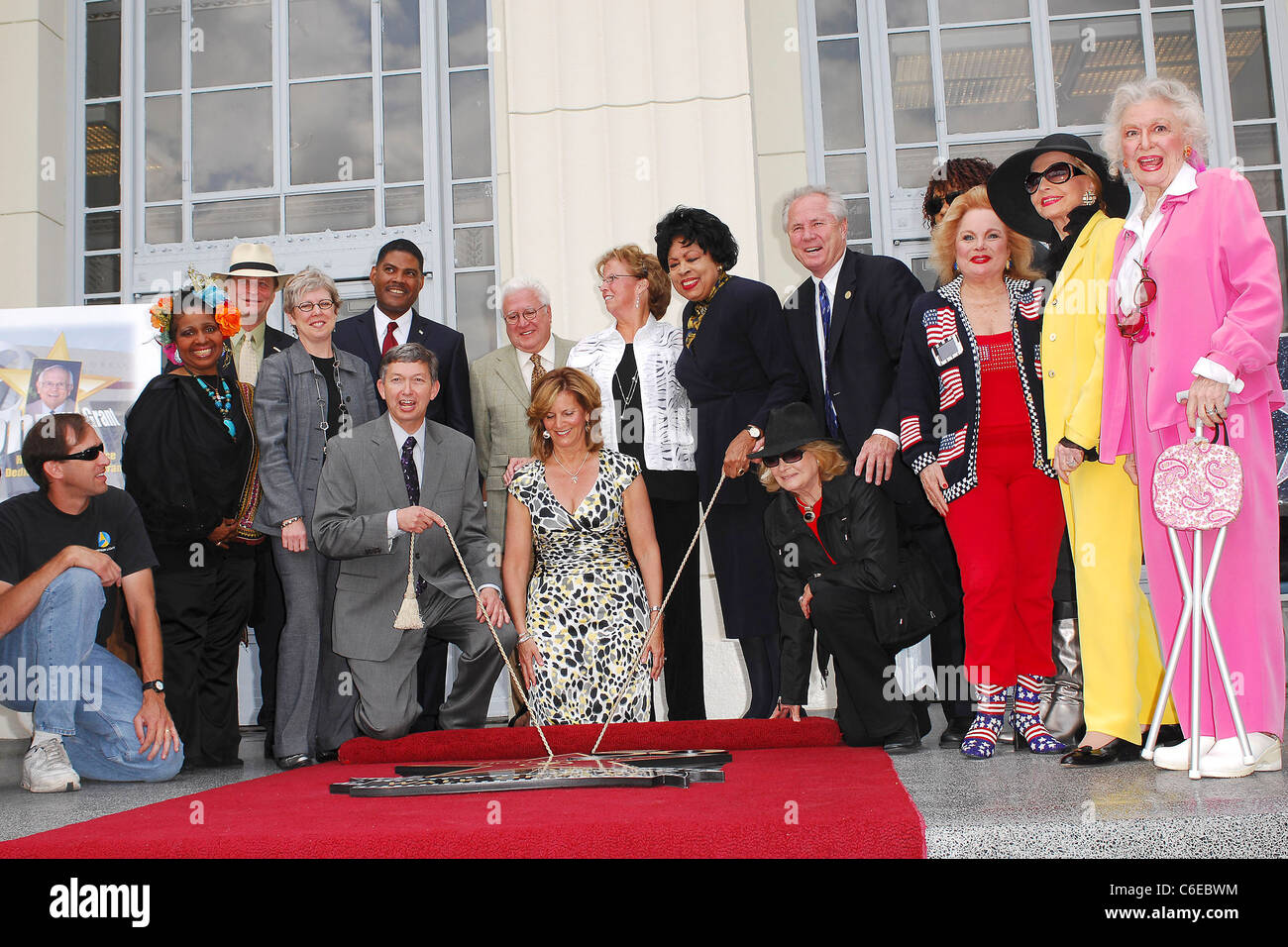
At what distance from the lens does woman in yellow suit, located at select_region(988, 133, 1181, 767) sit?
3.04 m

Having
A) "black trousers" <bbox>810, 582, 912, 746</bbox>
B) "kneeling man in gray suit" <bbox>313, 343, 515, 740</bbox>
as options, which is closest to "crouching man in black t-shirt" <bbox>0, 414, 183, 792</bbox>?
"kneeling man in gray suit" <bbox>313, 343, 515, 740</bbox>

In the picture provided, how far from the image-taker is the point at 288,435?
4.31 meters

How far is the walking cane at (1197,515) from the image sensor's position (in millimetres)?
2680

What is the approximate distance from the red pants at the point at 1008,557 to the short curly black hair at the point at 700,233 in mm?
1258

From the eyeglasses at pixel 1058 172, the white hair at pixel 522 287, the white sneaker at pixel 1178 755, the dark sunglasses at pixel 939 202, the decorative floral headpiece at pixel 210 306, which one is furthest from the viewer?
the white hair at pixel 522 287

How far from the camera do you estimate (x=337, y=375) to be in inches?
175

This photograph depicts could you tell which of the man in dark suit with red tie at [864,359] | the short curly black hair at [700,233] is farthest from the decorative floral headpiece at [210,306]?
the man in dark suit with red tie at [864,359]

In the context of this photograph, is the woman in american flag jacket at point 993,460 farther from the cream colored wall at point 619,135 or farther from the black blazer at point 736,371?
the cream colored wall at point 619,135

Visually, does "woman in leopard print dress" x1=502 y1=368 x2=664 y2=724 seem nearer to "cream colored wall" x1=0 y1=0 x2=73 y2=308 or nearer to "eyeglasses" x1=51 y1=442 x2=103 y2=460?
"eyeglasses" x1=51 y1=442 x2=103 y2=460

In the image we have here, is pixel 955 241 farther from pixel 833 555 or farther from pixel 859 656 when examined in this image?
pixel 859 656

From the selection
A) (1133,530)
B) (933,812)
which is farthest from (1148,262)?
(933,812)

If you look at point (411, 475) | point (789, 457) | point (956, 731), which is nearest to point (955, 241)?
point (789, 457)

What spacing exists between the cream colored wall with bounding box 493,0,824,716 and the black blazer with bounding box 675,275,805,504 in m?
1.60
